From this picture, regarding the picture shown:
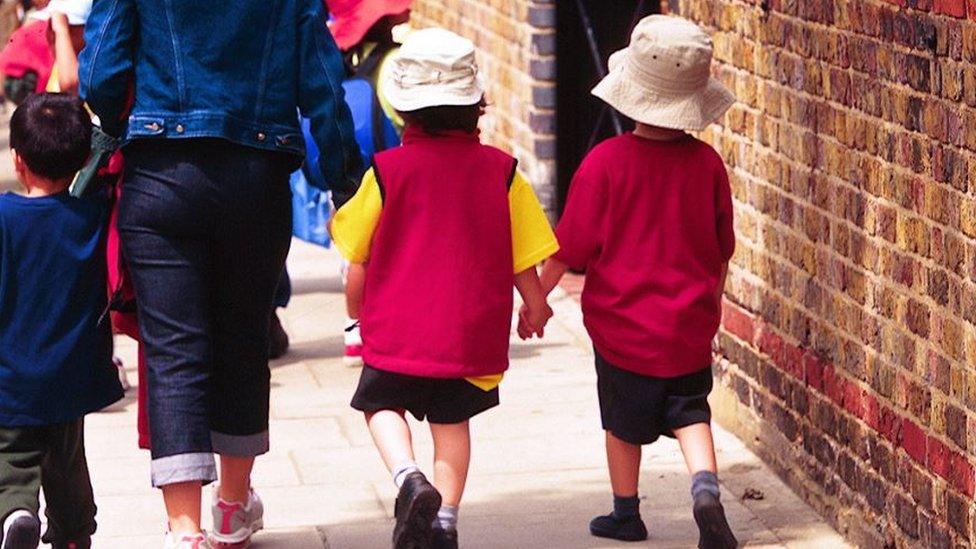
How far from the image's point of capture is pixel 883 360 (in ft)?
18.4

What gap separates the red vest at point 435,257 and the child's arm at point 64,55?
3114 mm

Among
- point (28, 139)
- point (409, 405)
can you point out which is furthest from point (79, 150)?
point (409, 405)

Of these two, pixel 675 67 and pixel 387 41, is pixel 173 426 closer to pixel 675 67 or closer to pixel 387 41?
pixel 675 67

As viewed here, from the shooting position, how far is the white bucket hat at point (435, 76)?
18.0 ft

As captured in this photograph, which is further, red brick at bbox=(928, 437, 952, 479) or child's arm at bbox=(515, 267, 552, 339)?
child's arm at bbox=(515, 267, 552, 339)

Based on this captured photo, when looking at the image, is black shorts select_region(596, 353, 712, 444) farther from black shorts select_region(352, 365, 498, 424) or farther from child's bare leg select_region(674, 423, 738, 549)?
black shorts select_region(352, 365, 498, 424)

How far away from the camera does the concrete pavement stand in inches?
241

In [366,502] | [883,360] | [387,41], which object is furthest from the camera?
[387,41]

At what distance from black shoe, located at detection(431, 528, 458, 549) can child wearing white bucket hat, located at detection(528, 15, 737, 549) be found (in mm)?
667

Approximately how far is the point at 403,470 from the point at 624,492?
84cm

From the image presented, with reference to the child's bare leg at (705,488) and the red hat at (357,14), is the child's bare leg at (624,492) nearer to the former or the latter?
the child's bare leg at (705,488)

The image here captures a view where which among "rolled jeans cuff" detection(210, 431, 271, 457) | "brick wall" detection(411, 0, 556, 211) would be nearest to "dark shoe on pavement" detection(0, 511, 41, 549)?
"rolled jeans cuff" detection(210, 431, 271, 457)

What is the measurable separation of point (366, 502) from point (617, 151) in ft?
4.81

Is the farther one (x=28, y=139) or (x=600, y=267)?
(x=600, y=267)
